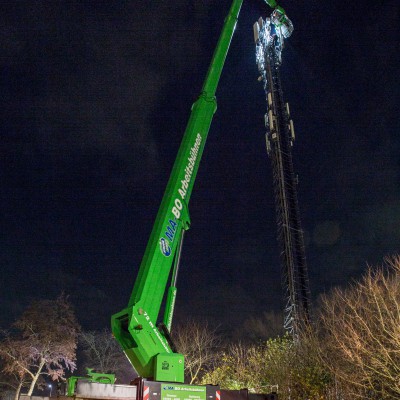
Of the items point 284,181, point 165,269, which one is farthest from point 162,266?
point 284,181

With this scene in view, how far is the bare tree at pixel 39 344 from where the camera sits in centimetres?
2931

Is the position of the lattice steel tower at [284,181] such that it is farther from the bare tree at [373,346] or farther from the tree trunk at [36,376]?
the tree trunk at [36,376]

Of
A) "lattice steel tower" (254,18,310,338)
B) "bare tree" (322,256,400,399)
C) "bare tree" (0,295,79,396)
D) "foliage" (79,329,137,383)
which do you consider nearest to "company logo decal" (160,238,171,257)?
"bare tree" (322,256,400,399)

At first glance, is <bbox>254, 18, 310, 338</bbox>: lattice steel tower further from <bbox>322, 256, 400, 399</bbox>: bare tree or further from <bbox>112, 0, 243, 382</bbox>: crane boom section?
<bbox>112, 0, 243, 382</bbox>: crane boom section

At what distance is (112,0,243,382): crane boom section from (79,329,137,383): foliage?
30.1 metres

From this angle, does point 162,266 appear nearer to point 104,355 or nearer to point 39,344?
point 39,344

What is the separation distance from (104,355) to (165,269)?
103 feet

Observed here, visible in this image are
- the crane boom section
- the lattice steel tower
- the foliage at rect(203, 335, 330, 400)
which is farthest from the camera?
the lattice steel tower

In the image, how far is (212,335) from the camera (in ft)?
116

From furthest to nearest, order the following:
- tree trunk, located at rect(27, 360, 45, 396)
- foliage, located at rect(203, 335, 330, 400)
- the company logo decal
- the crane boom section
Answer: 1. tree trunk, located at rect(27, 360, 45, 396)
2. foliage, located at rect(203, 335, 330, 400)
3. the company logo decal
4. the crane boom section

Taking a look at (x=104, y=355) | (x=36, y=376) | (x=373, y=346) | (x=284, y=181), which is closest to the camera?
(x=373, y=346)

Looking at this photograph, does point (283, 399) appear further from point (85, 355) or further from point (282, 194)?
point (85, 355)

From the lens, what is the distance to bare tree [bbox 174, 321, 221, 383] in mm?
29750

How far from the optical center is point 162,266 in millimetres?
9555
